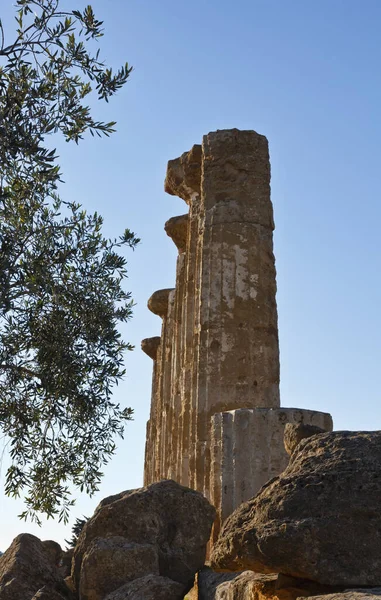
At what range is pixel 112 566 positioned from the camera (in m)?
6.51

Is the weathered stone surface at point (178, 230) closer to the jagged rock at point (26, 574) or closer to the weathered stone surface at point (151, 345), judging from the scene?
the weathered stone surface at point (151, 345)

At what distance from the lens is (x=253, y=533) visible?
436cm

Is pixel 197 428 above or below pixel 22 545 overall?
above

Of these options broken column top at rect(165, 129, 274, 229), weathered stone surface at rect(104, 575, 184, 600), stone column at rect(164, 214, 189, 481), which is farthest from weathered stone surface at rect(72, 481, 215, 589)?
broken column top at rect(165, 129, 274, 229)

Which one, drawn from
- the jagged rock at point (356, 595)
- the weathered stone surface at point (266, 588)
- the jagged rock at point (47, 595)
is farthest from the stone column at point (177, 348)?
the jagged rock at point (356, 595)

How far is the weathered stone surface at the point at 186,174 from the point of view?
40.7ft

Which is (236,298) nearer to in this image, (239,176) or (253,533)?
(239,176)

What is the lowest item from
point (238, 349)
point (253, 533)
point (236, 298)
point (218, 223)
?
point (253, 533)

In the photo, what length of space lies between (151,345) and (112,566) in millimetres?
12281

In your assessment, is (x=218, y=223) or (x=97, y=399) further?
(x=218, y=223)

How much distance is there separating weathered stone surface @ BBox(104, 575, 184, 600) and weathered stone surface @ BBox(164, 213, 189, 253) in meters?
8.10

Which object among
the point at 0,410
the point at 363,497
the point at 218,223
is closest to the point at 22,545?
the point at 0,410

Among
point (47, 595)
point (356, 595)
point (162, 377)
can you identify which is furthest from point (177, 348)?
point (356, 595)

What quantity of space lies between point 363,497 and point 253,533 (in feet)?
1.91
